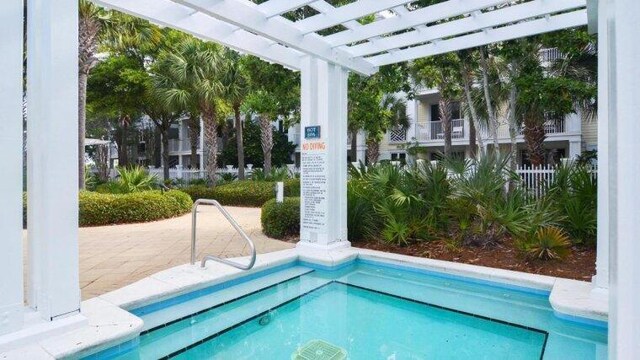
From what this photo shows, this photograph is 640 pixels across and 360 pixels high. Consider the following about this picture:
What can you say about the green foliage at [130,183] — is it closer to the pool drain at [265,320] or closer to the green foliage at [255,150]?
the pool drain at [265,320]

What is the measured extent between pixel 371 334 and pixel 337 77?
4151 mm

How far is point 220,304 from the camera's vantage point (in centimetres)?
449

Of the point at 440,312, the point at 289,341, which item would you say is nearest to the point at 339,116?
the point at 440,312

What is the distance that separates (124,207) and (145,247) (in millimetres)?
3582

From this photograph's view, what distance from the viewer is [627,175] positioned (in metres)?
1.13

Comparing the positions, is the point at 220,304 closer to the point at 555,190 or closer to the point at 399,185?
the point at 399,185

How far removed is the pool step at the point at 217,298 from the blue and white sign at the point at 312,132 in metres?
2.11

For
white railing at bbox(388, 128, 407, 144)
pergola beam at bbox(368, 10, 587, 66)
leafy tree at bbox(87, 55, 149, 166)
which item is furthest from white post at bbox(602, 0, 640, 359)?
white railing at bbox(388, 128, 407, 144)

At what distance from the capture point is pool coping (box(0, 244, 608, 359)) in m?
3.07

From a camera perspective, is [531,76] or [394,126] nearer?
[531,76]

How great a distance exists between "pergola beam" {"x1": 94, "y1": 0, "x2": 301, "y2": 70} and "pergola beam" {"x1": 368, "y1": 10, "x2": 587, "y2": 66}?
5.50 ft

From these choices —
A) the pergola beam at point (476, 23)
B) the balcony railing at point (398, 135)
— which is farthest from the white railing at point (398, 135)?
the pergola beam at point (476, 23)

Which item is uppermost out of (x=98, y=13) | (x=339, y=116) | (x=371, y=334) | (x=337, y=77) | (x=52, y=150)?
(x=98, y=13)

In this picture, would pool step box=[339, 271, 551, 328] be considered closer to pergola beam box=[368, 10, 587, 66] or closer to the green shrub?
the green shrub
